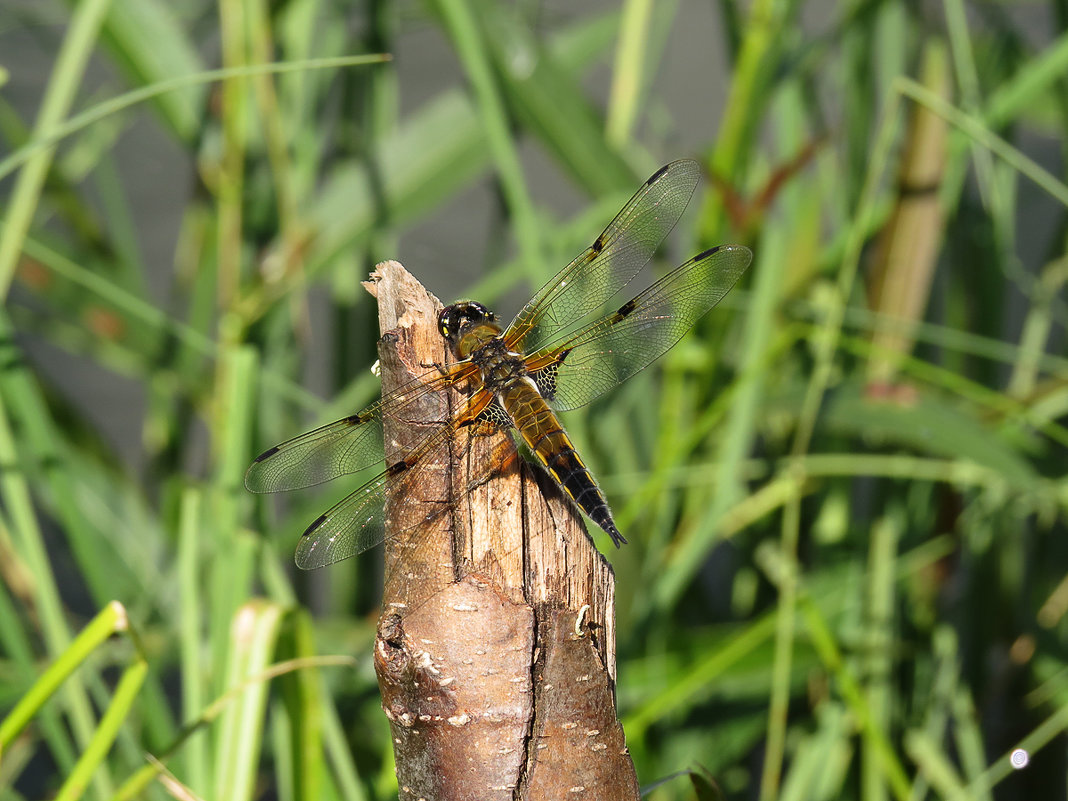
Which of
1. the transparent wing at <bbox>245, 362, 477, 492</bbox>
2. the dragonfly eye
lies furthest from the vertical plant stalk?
the transparent wing at <bbox>245, 362, 477, 492</bbox>

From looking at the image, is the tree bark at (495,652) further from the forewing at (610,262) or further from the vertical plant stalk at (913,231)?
the vertical plant stalk at (913,231)

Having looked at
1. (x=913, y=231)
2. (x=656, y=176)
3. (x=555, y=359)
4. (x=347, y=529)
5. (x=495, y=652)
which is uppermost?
(x=913, y=231)

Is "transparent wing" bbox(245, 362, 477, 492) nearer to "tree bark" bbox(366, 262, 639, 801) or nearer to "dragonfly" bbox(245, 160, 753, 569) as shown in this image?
"dragonfly" bbox(245, 160, 753, 569)

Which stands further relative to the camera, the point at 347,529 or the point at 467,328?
the point at 467,328

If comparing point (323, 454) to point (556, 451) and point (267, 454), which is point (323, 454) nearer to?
point (267, 454)

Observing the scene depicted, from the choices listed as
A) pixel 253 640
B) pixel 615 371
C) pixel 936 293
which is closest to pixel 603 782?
pixel 253 640

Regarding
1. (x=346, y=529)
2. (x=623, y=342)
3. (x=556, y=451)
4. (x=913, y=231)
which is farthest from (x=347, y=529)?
(x=913, y=231)

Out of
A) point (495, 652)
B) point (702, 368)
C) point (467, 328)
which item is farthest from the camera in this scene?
point (702, 368)
